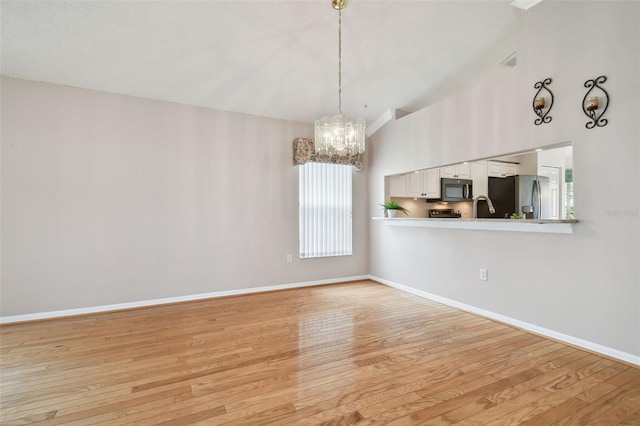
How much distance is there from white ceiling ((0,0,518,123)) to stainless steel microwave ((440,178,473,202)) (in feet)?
4.25

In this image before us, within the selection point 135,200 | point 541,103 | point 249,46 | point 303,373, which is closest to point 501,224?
point 541,103

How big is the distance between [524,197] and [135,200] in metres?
4.78

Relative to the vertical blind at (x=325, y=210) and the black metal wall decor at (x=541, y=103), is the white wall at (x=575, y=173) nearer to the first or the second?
the black metal wall decor at (x=541, y=103)

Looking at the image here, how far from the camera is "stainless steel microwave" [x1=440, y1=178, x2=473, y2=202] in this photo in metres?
4.33

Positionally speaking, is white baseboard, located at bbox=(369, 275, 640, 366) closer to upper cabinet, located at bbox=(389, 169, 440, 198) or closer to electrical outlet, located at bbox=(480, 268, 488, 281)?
electrical outlet, located at bbox=(480, 268, 488, 281)

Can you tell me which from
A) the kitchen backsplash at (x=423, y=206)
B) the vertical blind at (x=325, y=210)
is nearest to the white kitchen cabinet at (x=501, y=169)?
the kitchen backsplash at (x=423, y=206)

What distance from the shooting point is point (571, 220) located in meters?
Answer: 2.51

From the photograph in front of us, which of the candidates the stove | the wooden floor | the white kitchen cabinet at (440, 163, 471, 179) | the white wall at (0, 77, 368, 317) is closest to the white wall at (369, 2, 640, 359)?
the wooden floor

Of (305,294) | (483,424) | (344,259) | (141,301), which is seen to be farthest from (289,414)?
(344,259)

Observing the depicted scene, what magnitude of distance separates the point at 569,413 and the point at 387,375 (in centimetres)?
103

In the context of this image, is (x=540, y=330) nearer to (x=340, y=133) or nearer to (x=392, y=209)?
(x=392, y=209)

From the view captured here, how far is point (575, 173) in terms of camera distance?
8.37 ft

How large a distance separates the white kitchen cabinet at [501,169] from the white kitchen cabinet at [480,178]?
0.08 m

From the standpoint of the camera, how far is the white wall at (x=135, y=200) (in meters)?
3.24
